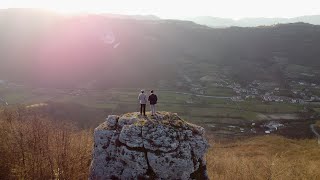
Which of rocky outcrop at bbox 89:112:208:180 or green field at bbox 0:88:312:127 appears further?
green field at bbox 0:88:312:127

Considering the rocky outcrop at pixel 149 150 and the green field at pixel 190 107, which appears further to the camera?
the green field at pixel 190 107

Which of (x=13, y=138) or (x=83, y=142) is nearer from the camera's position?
(x=13, y=138)

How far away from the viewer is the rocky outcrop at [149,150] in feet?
102

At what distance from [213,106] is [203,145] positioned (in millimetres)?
159856

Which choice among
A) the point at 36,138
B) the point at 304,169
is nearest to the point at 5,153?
the point at 36,138

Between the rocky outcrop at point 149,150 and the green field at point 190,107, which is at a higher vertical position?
the rocky outcrop at point 149,150

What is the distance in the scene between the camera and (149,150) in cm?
3130

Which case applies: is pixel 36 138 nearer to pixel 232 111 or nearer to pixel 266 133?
pixel 266 133

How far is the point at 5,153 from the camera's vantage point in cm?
4941

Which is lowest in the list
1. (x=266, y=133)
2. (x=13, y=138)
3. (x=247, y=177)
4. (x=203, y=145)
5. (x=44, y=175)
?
(x=266, y=133)

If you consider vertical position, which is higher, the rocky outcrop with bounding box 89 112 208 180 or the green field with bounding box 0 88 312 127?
the rocky outcrop with bounding box 89 112 208 180

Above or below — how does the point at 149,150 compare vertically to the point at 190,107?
above

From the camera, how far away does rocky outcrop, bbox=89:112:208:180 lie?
102 feet

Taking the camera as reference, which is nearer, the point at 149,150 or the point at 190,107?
the point at 149,150
